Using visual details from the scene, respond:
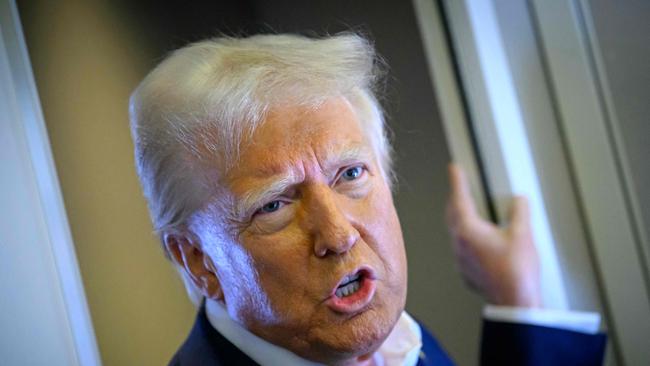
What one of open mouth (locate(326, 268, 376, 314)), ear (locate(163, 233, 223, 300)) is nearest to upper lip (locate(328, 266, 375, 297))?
open mouth (locate(326, 268, 376, 314))

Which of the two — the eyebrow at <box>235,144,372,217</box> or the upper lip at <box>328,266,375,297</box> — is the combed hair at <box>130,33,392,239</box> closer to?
the eyebrow at <box>235,144,372,217</box>

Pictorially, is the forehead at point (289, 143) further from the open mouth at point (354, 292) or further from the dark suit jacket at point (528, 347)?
the dark suit jacket at point (528, 347)

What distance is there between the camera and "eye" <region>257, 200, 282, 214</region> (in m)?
0.54

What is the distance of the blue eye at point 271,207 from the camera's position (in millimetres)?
537

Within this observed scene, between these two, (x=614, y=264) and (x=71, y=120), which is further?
(x=614, y=264)

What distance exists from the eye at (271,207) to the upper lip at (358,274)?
0.08 metres

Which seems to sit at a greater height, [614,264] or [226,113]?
[226,113]

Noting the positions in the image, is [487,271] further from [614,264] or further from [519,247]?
[614,264]

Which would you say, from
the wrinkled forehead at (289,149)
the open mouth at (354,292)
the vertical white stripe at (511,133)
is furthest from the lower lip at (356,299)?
the vertical white stripe at (511,133)

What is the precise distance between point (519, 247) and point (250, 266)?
29 centimetres

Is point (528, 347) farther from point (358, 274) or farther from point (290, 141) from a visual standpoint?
point (290, 141)

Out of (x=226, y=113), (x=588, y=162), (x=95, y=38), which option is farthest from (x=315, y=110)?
(x=588, y=162)

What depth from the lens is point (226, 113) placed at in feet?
1.75

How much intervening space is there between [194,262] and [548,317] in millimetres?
360
